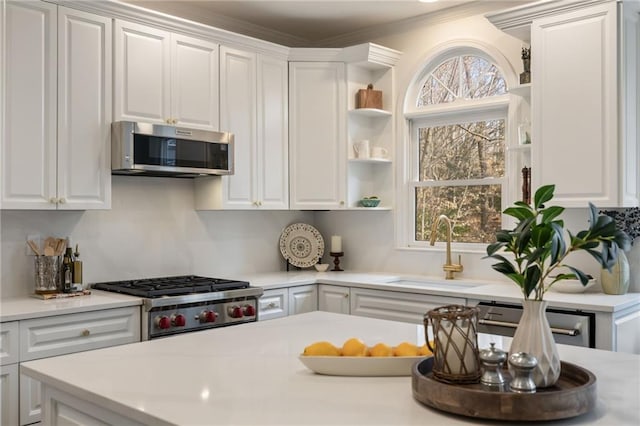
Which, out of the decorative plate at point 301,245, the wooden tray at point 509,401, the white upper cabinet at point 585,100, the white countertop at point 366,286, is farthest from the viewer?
the decorative plate at point 301,245

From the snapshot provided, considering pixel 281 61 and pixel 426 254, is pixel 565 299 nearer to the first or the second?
pixel 426 254

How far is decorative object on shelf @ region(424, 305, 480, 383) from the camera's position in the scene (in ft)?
4.67

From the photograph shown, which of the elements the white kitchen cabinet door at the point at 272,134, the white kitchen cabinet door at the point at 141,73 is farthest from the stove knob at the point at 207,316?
the white kitchen cabinet door at the point at 141,73

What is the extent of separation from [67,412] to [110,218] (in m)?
2.33

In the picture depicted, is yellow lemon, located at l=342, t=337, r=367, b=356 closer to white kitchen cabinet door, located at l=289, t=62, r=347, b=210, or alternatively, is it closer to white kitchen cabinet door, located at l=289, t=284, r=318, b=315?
white kitchen cabinet door, located at l=289, t=284, r=318, b=315

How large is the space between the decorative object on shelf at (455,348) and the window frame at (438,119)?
273 cm

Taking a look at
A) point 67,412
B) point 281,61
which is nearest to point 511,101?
point 281,61

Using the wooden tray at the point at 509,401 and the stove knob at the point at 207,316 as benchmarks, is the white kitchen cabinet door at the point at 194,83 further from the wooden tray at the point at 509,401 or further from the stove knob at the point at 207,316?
the wooden tray at the point at 509,401

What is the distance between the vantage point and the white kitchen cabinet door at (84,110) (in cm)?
332

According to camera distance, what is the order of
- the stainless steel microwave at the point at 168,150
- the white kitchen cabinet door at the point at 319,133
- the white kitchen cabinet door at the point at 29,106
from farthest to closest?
the white kitchen cabinet door at the point at 319,133, the stainless steel microwave at the point at 168,150, the white kitchen cabinet door at the point at 29,106

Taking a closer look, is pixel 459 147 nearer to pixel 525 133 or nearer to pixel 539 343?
pixel 525 133

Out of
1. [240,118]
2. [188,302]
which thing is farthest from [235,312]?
[240,118]

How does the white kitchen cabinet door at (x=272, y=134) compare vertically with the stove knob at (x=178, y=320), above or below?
above

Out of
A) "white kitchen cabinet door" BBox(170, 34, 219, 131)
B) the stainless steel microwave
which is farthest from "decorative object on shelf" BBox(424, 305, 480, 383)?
"white kitchen cabinet door" BBox(170, 34, 219, 131)
